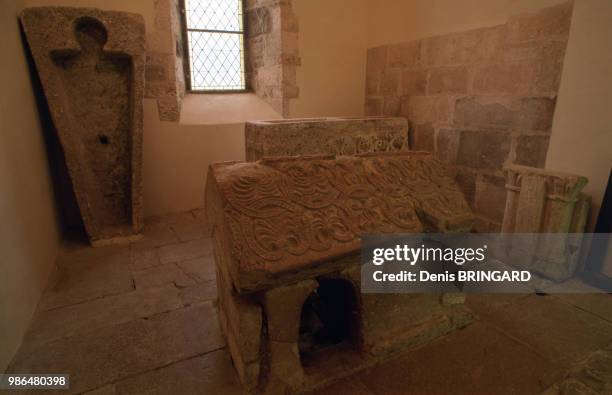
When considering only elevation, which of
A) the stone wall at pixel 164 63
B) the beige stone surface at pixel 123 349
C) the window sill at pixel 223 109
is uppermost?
the stone wall at pixel 164 63

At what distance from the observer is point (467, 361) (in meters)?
1.68

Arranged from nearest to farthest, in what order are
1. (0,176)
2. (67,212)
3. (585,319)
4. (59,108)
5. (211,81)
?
(0,176), (585,319), (59,108), (67,212), (211,81)

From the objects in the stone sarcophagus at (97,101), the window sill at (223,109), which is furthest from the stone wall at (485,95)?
the stone sarcophagus at (97,101)

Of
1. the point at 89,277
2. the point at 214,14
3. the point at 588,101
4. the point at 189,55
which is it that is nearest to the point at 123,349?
the point at 89,277

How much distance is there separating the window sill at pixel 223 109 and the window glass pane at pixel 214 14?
82cm

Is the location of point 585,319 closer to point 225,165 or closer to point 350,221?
point 350,221

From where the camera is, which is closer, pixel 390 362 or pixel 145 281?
pixel 390 362

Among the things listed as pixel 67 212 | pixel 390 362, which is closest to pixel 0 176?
pixel 67 212

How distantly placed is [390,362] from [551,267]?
152cm

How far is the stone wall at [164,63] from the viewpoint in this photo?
3.43 m

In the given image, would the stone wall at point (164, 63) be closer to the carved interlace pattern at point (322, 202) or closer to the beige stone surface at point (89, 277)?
the beige stone surface at point (89, 277)

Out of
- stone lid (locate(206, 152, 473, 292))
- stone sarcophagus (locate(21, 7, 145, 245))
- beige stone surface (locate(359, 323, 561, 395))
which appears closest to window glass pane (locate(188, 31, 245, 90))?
stone sarcophagus (locate(21, 7, 145, 245))

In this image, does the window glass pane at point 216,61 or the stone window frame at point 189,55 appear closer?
the stone window frame at point 189,55

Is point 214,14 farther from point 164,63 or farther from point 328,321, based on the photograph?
point 328,321
